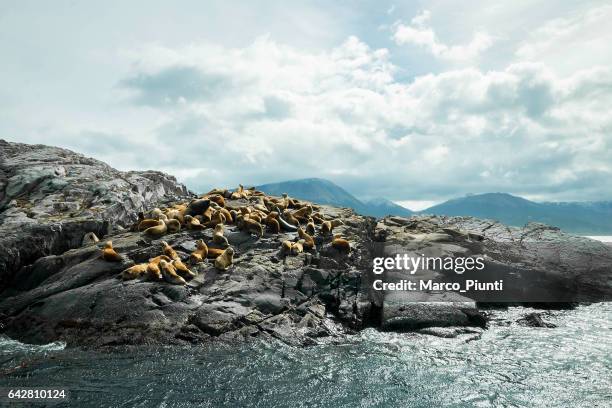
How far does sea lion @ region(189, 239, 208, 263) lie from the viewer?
793 inches

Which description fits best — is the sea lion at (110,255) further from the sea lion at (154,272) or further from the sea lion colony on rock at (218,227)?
the sea lion at (154,272)

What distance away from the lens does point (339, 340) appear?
57.4ft

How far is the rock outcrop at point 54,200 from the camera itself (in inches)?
876

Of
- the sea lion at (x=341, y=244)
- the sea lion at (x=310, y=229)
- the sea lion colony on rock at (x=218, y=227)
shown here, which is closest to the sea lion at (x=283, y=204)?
the sea lion colony on rock at (x=218, y=227)

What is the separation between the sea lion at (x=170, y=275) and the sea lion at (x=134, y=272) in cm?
89

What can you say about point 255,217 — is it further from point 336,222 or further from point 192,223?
point 336,222

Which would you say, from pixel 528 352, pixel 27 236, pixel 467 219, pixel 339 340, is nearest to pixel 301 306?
pixel 339 340

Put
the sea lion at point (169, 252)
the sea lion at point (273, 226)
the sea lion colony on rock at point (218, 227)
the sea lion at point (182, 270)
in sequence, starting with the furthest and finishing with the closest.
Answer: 1. the sea lion at point (273, 226)
2. the sea lion at point (169, 252)
3. the sea lion at point (182, 270)
4. the sea lion colony on rock at point (218, 227)

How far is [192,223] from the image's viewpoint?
76.0ft

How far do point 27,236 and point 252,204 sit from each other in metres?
13.0

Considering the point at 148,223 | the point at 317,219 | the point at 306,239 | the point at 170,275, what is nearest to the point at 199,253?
the point at 170,275

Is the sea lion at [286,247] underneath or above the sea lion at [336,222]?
underneath

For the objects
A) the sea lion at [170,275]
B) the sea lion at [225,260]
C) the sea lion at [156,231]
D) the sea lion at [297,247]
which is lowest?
the sea lion at [170,275]

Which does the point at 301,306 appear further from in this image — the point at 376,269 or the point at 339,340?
the point at 376,269
